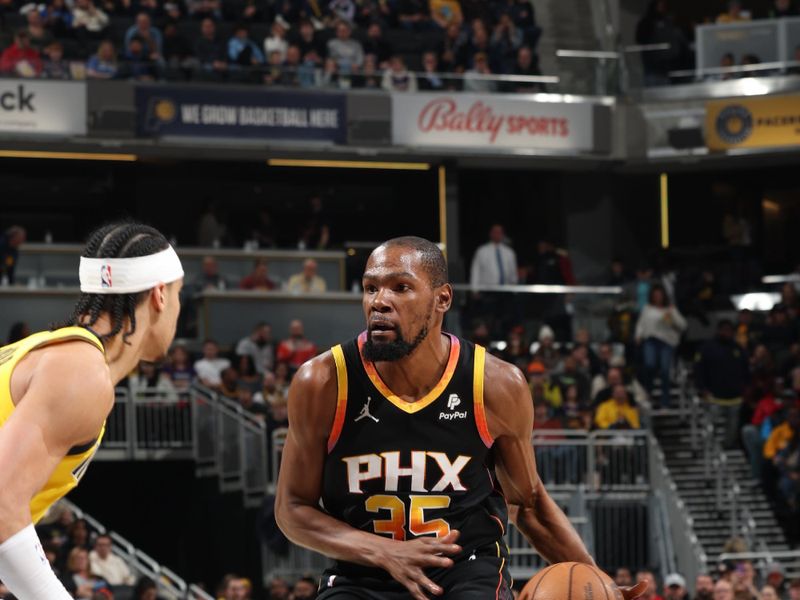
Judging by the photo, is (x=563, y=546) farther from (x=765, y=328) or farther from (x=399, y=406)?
(x=765, y=328)

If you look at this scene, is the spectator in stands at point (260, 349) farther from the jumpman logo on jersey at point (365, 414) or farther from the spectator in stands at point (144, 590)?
the jumpman logo on jersey at point (365, 414)

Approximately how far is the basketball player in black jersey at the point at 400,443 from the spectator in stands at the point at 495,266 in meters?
17.5

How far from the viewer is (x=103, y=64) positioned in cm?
2212

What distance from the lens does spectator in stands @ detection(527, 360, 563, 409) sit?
751 inches

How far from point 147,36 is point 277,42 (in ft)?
6.61

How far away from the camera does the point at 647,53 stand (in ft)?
84.4

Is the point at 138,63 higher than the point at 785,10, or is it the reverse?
the point at 785,10

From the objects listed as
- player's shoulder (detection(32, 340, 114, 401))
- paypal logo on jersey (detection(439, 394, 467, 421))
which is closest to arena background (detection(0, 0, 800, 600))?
paypal logo on jersey (detection(439, 394, 467, 421))

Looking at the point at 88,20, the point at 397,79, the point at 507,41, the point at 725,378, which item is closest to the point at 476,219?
the point at 507,41

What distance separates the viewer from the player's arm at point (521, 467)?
5707 millimetres

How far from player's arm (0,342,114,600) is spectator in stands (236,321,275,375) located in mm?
15791

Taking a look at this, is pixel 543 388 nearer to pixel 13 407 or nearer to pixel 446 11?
pixel 446 11

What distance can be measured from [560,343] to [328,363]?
16.5 metres

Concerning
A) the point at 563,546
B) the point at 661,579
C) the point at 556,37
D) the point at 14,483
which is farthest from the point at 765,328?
the point at 14,483
